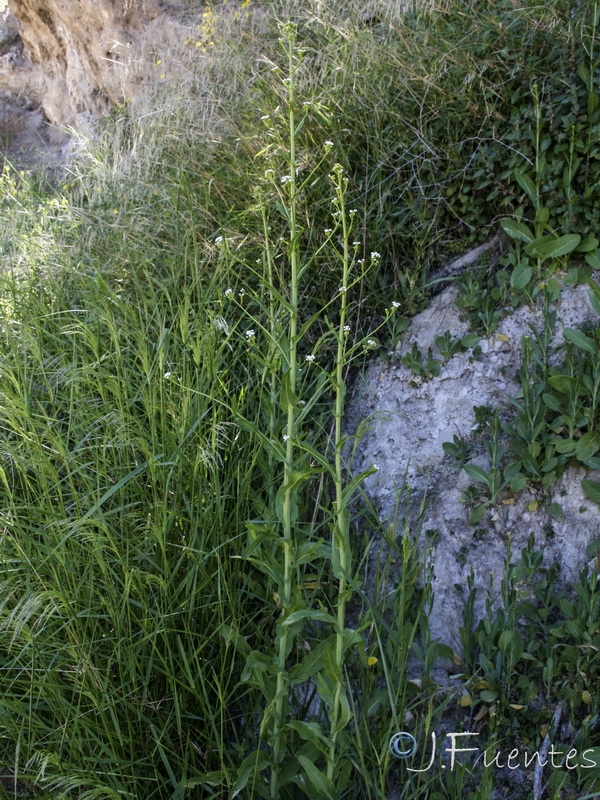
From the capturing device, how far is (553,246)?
2.56 meters

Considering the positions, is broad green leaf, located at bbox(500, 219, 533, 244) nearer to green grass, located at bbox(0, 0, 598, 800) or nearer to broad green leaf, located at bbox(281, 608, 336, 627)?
green grass, located at bbox(0, 0, 598, 800)

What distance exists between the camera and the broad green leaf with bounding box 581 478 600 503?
212 centimetres

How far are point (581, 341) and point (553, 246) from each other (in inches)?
18.7

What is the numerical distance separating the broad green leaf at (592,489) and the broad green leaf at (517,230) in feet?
3.30

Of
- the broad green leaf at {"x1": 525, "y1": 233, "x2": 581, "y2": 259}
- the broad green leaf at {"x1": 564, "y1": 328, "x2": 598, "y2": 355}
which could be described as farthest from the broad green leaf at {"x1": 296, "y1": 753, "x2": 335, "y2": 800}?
the broad green leaf at {"x1": 525, "y1": 233, "x2": 581, "y2": 259}

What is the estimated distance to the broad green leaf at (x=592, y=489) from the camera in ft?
6.97

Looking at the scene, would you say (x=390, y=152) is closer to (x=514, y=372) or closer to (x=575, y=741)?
(x=514, y=372)

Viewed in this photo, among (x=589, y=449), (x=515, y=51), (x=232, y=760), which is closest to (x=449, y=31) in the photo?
(x=515, y=51)

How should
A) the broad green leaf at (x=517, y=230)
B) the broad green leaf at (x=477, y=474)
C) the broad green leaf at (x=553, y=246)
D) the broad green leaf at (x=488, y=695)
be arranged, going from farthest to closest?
the broad green leaf at (x=517, y=230)
the broad green leaf at (x=553, y=246)
the broad green leaf at (x=477, y=474)
the broad green leaf at (x=488, y=695)

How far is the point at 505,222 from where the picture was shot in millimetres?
2641

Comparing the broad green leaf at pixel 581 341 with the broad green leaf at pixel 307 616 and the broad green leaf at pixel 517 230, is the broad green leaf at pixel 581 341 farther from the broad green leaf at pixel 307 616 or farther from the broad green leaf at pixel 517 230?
the broad green leaf at pixel 307 616

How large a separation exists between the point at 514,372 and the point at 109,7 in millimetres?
6593

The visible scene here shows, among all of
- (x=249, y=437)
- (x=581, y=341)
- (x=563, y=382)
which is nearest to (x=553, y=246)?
(x=581, y=341)

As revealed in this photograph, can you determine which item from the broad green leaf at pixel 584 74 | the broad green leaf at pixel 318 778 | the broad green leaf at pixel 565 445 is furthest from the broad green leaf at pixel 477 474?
the broad green leaf at pixel 584 74
